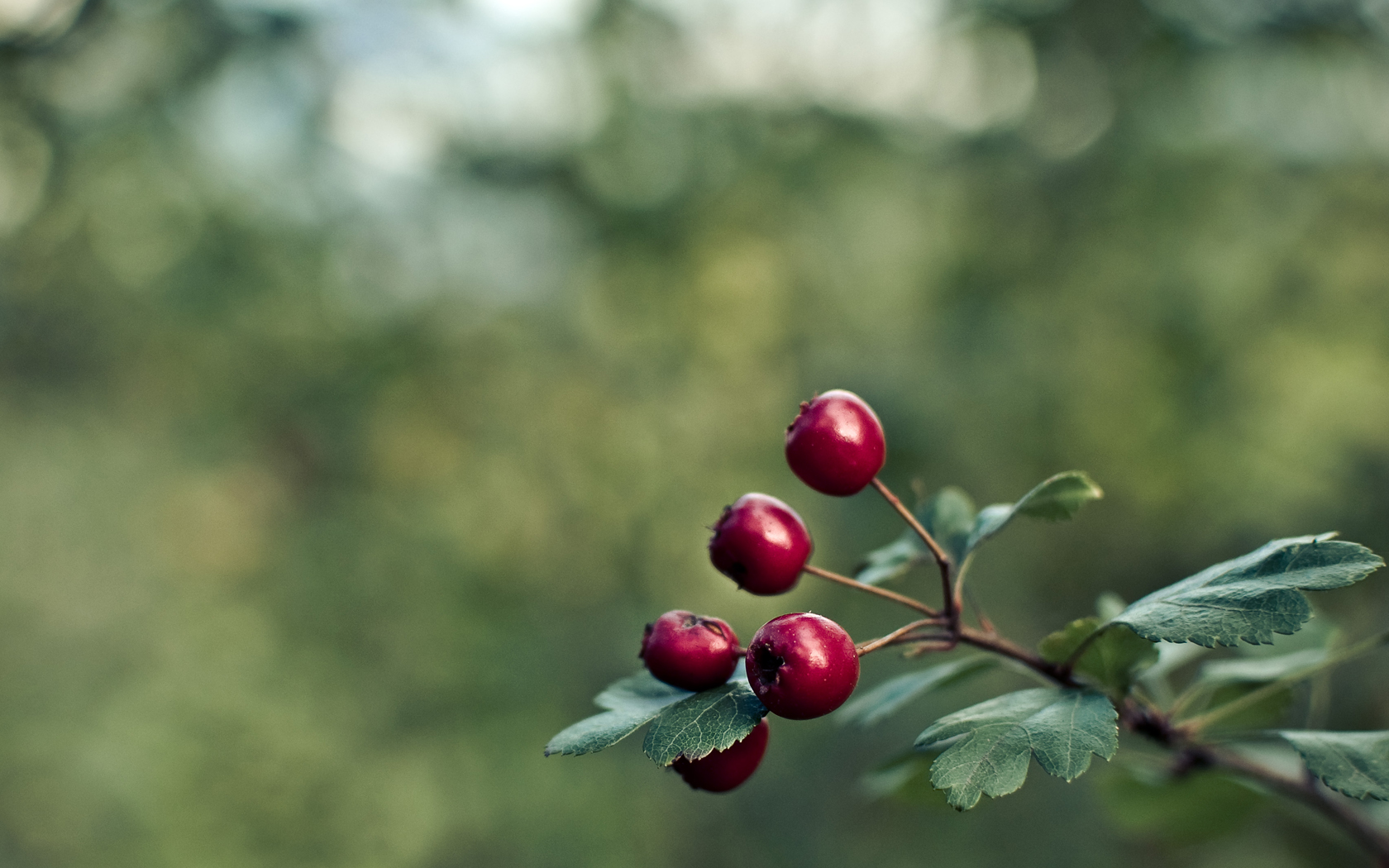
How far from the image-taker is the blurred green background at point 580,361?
4371mm

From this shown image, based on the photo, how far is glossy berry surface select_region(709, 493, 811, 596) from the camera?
78cm

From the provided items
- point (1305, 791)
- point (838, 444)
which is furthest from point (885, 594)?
point (1305, 791)

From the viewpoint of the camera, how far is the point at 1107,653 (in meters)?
0.74

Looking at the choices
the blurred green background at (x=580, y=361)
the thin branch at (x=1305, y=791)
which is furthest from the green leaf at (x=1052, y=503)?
the blurred green background at (x=580, y=361)

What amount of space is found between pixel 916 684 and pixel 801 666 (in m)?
0.17

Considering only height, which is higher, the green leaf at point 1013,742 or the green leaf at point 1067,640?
the green leaf at point 1067,640

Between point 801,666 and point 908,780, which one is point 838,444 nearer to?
point 801,666

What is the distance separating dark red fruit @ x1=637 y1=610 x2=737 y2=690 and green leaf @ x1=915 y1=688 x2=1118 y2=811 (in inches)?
6.5

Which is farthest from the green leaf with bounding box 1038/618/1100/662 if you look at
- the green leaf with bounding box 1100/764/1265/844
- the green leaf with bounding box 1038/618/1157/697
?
the green leaf with bounding box 1100/764/1265/844

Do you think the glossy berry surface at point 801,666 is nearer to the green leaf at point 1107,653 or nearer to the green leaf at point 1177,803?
the green leaf at point 1107,653

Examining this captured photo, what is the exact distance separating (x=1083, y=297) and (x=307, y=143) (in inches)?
194

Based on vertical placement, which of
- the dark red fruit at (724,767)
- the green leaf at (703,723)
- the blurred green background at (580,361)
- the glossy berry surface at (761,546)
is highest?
the blurred green background at (580,361)

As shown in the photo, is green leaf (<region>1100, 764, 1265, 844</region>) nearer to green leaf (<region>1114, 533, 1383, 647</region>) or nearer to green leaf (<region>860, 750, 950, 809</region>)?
green leaf (<region>860, 750, 950, 809</region>)

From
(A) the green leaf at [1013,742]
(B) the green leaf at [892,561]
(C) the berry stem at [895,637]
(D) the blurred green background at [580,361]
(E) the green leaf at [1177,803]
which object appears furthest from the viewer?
(D) the blurred green background at [580,361]
